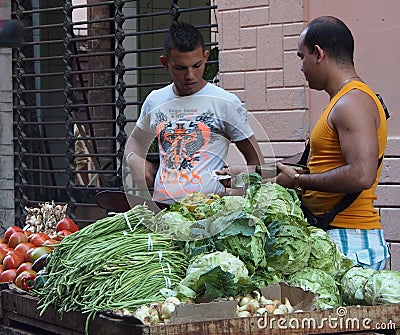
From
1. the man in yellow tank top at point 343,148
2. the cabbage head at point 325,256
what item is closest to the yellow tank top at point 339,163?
the man in yellow tank top at point 343,148

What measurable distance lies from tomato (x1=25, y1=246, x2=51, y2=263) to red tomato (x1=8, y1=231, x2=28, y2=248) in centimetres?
43

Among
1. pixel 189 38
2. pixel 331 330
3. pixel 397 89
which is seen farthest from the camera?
pixel 397 89


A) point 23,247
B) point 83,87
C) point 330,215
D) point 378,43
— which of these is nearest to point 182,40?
point 330,215

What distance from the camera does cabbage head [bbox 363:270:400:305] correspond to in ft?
11.5

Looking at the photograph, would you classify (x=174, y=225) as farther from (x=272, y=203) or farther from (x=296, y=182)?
(x=296, y=182)

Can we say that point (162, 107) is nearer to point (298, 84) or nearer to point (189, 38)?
point (189, 38)

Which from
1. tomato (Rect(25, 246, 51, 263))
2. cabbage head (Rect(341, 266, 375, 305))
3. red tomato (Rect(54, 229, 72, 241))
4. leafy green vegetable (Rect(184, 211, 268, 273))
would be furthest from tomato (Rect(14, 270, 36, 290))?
cabbage head (Rect(341, 266, 375, 305))

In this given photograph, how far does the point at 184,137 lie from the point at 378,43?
183 centimetres

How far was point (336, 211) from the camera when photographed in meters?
4.27

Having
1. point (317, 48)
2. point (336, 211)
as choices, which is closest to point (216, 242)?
point (336, 211)

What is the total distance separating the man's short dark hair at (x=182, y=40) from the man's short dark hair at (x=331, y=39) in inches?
32.7

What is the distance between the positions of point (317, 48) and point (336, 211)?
78cm

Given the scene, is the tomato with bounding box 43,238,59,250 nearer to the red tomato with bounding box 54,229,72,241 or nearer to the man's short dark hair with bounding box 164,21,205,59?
the red tomato with bounding box 54,229,72,241

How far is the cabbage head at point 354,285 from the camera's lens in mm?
3592
